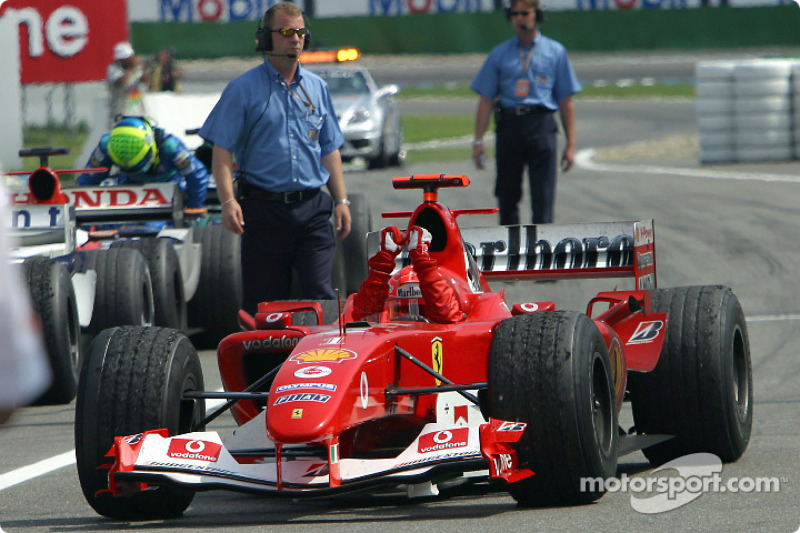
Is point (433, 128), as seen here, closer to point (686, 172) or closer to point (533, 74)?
point (686, 172)

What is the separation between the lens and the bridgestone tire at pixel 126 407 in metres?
6.16

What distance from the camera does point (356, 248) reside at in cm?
1288

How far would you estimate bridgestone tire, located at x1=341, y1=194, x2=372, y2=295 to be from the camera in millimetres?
12875

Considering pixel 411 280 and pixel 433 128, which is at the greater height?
pixel 411 280

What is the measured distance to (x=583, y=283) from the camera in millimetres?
14492

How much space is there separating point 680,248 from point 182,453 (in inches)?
411

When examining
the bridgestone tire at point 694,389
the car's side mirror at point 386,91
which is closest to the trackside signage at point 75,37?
the car's side mirror at point 386,91

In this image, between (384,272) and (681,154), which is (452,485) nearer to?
(384,272)

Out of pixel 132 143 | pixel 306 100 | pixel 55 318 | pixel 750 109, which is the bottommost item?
pixel 55 318

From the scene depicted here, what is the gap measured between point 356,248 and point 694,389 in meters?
5.98

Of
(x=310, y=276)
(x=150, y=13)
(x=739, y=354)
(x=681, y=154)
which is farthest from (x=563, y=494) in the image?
(x=150, y=13)

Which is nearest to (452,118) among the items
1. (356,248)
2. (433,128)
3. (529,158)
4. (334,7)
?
(433,128)

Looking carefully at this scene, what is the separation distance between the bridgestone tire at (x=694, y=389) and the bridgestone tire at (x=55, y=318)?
153 inches

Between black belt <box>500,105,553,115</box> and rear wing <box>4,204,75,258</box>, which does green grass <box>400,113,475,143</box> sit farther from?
rear wing <box>4,204,75,258</box>
